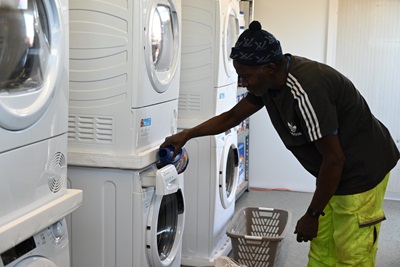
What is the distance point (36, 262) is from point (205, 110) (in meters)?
1.89

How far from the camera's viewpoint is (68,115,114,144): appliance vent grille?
8.18 ft

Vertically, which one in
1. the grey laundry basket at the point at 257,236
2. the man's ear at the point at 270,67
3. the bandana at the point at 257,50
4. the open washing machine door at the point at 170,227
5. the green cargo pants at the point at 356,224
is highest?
the bandana at the point at 257,50

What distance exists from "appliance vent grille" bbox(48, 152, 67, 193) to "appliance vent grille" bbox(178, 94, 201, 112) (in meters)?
1.64

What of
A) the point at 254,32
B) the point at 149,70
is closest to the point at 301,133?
the point at 254,32

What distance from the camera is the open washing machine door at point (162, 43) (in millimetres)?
2490

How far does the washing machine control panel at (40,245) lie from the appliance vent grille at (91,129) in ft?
2.09

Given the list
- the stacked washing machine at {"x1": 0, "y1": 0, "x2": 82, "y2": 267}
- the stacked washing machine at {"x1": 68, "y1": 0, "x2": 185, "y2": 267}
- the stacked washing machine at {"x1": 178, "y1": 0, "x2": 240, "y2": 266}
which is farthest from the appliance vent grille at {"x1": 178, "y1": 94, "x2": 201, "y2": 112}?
the stacked washing machine at {"x1": 0, "y1": 0, "x2": 82, "y2": 267}

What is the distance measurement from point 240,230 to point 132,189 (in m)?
1.49

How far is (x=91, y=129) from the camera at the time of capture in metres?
2.51

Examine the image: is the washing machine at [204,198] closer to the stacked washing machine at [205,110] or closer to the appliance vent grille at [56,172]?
the stacked washing machine at [205,110]

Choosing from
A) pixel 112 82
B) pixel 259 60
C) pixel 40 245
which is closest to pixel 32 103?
pixel 40 245

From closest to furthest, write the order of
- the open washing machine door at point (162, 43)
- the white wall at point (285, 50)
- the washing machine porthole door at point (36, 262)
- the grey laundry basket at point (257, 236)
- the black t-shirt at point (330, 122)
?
the washing machine porthole door at point (36, 262), the black t-shirt at point (330, 122), the open washing machine door at point (162, 43), the grey laundry basket at point (257, 236), the white wall at point (285, 50)

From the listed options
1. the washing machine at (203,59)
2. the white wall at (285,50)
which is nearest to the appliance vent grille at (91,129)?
the washing machine at (203,59)

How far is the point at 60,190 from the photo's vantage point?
6.30ft
